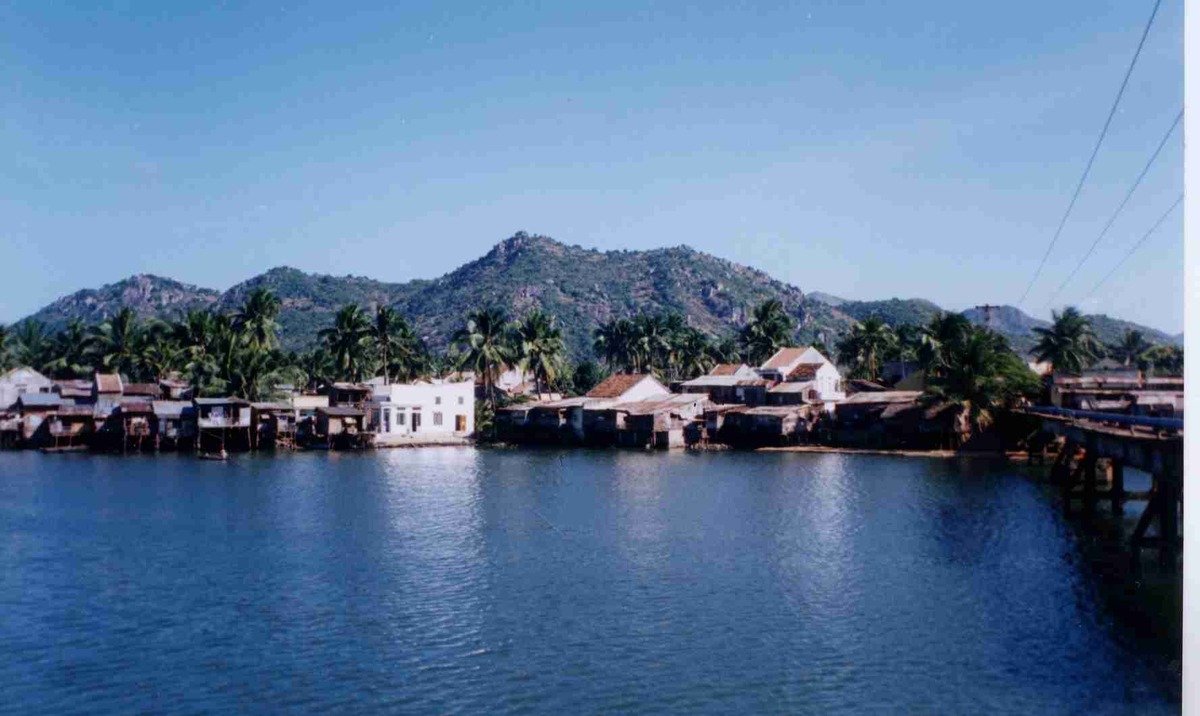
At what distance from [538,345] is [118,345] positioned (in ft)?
136

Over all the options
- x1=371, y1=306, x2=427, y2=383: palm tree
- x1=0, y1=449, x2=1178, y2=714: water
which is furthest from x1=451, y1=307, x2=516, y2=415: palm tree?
x1=0, y1=449, x2=1178, y2=714: water

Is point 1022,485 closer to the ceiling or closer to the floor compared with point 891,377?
closer to the floor

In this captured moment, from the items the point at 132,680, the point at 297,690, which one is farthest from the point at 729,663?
the point at 132,680

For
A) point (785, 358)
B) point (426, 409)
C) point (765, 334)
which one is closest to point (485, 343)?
point (426, 409)

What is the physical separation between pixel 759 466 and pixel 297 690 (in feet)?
158

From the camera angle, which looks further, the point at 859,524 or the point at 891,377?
the point at 891,377

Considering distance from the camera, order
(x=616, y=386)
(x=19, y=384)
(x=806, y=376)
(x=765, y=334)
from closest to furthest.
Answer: (x=19, y=384)
(x=806, y=376)
(x=616, y=386)
(x=765, y=334)

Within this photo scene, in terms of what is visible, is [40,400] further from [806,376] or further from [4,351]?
[806,376]

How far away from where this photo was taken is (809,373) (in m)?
86.7

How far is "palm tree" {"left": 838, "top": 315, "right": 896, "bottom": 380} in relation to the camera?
105 m

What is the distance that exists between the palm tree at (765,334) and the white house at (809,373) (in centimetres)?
1321

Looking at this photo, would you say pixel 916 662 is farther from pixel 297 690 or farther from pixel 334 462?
pixel 334 462

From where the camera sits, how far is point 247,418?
260 ft

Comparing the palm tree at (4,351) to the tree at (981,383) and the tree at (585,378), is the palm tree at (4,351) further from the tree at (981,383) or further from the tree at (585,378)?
the tree at (981,383)
